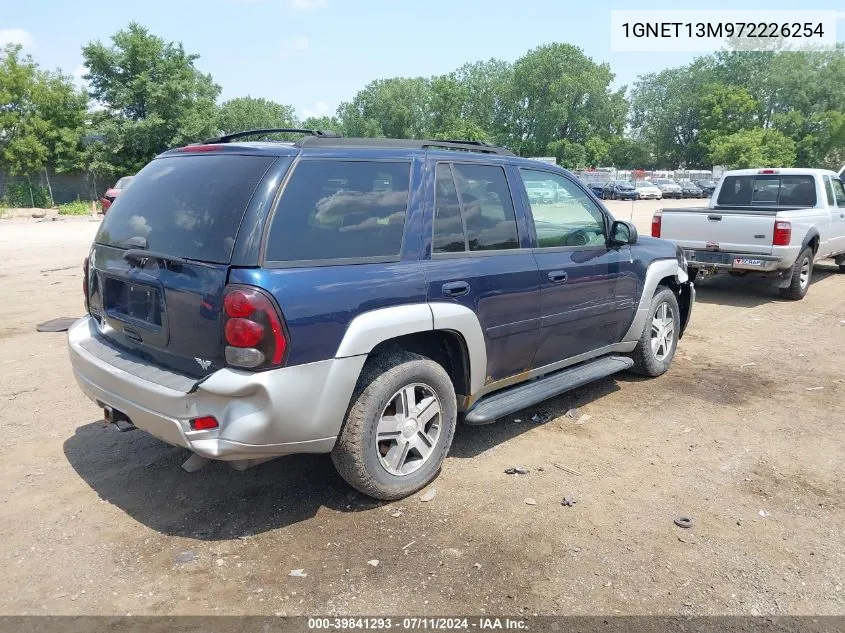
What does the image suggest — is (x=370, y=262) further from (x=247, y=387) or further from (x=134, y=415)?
(x=134, y=415)

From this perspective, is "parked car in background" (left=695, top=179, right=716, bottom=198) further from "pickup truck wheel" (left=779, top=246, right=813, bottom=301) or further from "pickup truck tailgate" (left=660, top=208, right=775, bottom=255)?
"pickup truck tailgate" (left=660, top=208, right=775, bottom=255)

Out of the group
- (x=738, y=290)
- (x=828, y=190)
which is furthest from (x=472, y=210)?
(x=828, y=190)

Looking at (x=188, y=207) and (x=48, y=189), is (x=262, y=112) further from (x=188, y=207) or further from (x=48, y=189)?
(x=188, y=207)

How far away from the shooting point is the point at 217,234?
3170mm

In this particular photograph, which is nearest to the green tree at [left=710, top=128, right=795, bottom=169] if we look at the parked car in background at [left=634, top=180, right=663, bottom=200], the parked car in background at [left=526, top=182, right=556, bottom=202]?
the parked car in background at [left=634, top=180, right=663, bottom=200]

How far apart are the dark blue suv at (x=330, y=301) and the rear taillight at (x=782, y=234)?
5.75 metres

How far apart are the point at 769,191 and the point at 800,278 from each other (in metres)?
1.77

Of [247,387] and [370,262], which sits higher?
[370,262]

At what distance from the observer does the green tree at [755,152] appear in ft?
179

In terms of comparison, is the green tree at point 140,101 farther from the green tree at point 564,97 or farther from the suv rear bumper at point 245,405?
the green tree at point 564,97

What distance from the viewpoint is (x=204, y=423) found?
3.08 meters

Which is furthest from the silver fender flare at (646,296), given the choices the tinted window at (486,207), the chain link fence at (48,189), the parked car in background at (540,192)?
the chain link fence at (48,189)

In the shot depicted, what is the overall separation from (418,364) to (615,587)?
4.89 ft

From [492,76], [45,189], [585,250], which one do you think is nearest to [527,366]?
[585,250]
